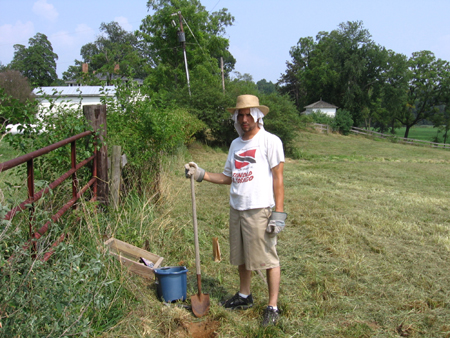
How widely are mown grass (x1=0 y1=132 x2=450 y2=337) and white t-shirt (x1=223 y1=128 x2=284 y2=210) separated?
3.21 ft

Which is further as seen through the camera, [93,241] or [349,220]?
[349,220]

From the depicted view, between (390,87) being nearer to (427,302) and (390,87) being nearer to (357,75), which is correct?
(357,75)

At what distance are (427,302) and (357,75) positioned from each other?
166 feet

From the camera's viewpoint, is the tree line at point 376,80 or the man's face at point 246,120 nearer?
the man's face at point 246,120

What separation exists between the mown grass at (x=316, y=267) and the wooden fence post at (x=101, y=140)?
30 cm

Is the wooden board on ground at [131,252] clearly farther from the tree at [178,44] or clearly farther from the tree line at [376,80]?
the tree line at [376,80]

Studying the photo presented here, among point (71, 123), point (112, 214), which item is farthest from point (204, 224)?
point (71, 123)

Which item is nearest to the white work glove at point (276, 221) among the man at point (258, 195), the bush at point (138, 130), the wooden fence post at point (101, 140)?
the man at point (258, 195)

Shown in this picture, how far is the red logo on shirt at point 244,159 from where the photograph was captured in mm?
3617

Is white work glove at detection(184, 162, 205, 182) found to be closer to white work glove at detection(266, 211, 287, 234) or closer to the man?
the man

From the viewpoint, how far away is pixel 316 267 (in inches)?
186

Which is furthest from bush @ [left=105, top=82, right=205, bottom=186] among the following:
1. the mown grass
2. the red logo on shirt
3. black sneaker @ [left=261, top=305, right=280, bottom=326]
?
black sneaker @ [left=261, top=305, right=280, bottom=326]

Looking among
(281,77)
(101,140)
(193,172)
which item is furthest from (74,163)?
(281,77)

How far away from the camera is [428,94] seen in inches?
2122
